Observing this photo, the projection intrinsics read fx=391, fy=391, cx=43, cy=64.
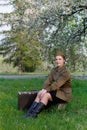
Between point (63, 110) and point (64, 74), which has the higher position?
point (64, 74)

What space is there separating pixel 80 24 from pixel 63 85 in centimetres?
748

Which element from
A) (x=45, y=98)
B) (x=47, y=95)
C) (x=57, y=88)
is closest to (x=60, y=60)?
(x=57, y=88)

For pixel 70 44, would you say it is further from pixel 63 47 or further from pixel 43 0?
pixel 43 0

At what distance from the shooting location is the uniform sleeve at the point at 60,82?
379 inches

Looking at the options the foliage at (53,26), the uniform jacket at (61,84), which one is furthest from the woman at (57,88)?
the foliage at (53,26)

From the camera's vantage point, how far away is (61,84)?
9.66 m

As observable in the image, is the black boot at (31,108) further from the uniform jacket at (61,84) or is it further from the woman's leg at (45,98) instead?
the uniform jacket at (61,84)

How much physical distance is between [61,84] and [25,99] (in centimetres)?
101

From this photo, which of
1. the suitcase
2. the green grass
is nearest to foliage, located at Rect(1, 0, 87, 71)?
the green grass

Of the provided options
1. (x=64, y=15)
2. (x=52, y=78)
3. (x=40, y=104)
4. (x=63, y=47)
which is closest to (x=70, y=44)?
(x=63, y=47)

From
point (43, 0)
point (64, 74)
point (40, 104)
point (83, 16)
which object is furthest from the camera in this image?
point (83, 16)

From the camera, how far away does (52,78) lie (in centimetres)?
1006

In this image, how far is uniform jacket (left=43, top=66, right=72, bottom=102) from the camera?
9.63 m

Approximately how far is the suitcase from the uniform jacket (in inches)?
16.1
